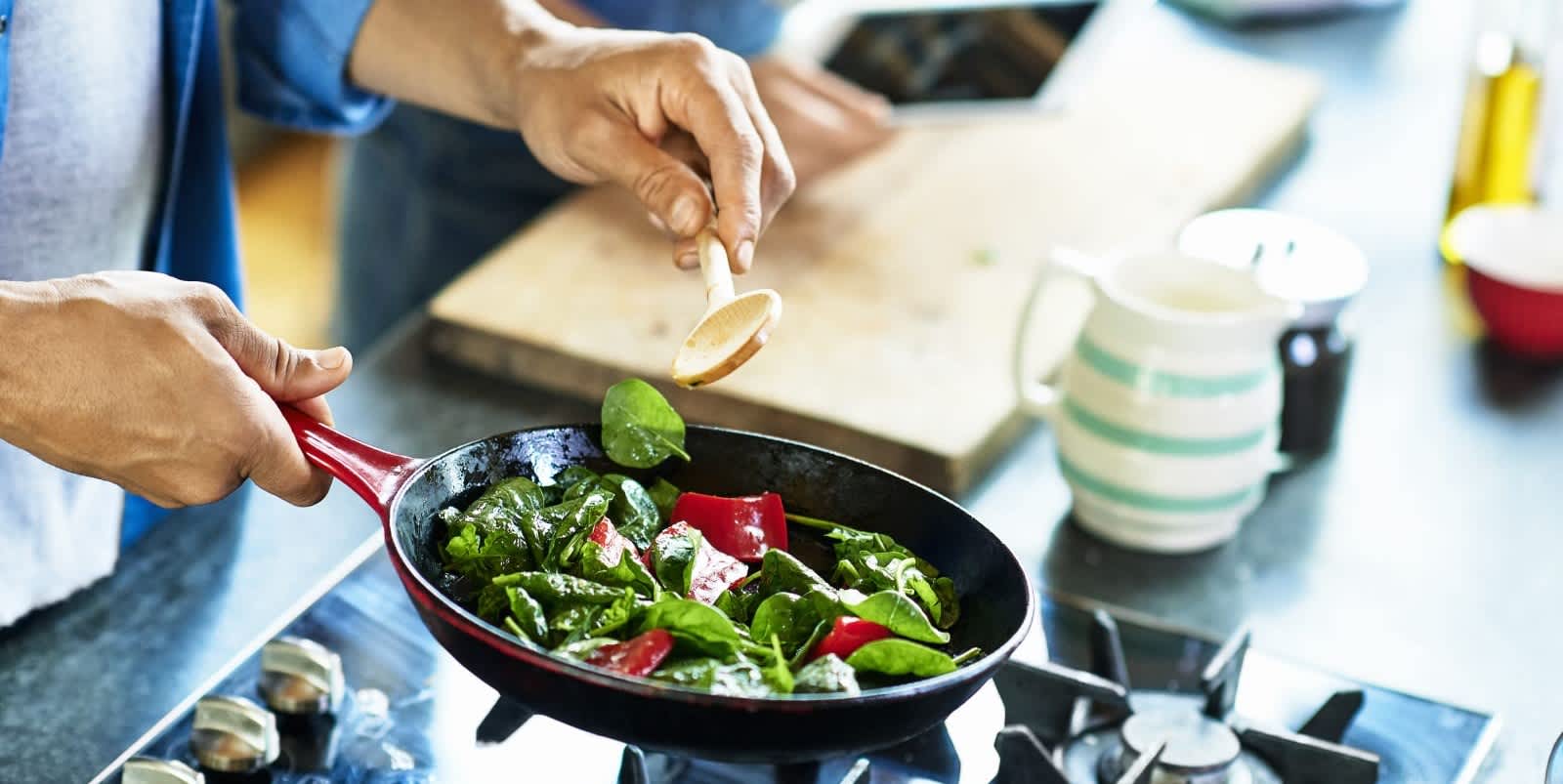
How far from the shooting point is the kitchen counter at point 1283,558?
1.02m

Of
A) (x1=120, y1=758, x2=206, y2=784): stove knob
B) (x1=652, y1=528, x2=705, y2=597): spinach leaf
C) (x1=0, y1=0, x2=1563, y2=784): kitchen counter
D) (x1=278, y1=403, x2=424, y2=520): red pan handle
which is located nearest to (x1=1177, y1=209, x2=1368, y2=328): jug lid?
(x1=0, y1=0, x2=1563, y2=784): kitchen counter

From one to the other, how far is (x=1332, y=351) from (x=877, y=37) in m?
0.71

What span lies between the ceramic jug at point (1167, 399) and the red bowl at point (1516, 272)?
0.35 metres


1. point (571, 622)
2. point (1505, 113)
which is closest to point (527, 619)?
point (571, 622)

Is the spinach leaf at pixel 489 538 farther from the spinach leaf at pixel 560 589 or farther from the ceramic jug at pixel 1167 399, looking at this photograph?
the ceramic jug at pixel 1167 399

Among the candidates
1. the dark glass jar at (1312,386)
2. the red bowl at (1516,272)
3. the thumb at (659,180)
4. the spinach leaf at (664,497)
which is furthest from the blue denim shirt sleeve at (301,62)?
the red bowl at (1516,272)

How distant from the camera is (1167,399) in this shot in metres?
1.13

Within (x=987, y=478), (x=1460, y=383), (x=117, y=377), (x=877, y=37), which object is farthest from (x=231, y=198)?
(x=1460, y=383)

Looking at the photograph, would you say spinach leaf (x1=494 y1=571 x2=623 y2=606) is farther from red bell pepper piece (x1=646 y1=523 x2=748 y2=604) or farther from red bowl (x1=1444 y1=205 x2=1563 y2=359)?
red bowl (x1=1444 y1=205 x2=1563 y2=359)

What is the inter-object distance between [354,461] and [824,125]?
0.87 meters

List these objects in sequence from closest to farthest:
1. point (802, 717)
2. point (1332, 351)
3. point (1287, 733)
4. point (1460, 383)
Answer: point (802, 717), point (1287, 733), point (1332, 351), point (1460, 383)

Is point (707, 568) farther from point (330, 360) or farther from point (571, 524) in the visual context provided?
point (330, 360)

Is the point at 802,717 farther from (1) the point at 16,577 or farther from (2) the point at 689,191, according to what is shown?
(1) the point at 16,577

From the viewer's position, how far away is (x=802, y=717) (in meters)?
0.72
